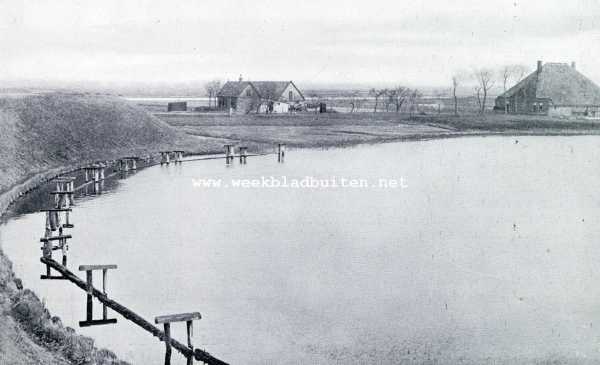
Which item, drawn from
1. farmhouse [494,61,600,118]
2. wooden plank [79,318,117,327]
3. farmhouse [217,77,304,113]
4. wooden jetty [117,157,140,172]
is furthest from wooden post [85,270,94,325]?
farmhouse [494,61,600,118]

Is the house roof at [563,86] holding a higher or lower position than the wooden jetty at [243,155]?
higher

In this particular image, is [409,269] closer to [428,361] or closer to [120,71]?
[428,361]

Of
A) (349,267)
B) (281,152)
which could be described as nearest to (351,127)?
(281,152)

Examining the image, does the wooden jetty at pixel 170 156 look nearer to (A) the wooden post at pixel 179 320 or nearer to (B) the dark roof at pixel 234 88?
(A) the wooden post at pixel 179 320

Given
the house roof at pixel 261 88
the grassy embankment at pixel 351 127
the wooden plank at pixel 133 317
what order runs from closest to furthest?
the wooden plank at pixel 133 317 < the grassy embankment at pixel 351 127 < the house roof at pixel 261 88

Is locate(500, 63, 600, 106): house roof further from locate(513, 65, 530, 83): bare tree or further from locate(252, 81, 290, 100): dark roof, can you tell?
locate(252, 81, 290, 100): dark roof

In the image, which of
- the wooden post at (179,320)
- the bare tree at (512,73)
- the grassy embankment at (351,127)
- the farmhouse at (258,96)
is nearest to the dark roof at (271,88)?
the farmhouse at (258,96)
